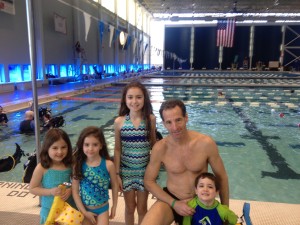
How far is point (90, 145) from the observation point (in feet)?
5.86

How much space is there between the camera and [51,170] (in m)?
1.83

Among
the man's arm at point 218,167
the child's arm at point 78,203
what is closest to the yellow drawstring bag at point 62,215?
the child's arm at point 78,203

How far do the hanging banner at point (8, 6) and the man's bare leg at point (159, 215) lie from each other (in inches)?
442

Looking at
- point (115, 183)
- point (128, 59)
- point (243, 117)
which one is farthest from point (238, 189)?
point (128, 59)

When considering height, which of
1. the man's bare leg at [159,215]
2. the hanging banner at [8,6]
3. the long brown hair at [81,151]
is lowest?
the man's bare leg at [159,215]

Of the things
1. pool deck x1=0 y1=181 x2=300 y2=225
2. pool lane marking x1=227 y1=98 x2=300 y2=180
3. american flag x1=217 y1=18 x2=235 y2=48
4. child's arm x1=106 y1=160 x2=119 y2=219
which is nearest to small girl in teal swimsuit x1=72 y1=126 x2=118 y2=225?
child's arm x1=106 y1=160 x2=119 y2=219

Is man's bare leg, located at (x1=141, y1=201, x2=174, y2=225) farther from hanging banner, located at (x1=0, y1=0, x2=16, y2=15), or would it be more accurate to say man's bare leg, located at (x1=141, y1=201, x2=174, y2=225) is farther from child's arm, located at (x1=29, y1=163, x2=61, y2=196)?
hanging banner, located at (x1=0, y1=0, x2=16, y2=15)

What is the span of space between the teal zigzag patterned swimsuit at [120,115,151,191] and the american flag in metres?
25.7

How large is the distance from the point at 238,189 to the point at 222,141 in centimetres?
203

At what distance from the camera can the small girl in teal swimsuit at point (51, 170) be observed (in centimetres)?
181

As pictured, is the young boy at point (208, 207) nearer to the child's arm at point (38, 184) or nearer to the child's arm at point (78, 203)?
the child's arm at point (78, 203)

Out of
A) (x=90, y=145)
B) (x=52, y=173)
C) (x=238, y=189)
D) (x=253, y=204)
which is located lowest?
(x=238, y=189)

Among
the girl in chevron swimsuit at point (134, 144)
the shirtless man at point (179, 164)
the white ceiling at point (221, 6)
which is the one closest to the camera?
the shirtless man at point (179, 164)

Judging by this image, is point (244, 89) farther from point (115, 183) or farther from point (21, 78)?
point (115, 183)
